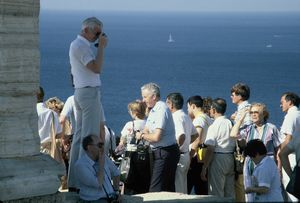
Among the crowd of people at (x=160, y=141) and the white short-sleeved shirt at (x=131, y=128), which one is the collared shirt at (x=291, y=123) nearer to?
the crowd of people at (x=160, y=141)

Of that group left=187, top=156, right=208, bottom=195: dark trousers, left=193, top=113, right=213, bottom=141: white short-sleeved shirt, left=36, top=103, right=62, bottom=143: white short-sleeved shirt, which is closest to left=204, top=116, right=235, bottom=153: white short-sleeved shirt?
left=193, top=113, right=213, bottom=141: white short-sleeved shirt

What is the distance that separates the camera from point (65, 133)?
10.7 m

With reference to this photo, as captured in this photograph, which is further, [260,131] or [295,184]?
[260,131]

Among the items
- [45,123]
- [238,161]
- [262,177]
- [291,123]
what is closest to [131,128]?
[45,123]

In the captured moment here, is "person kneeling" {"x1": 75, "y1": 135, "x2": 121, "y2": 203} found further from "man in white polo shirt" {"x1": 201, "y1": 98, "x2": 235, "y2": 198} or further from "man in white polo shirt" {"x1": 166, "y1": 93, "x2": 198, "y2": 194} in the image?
"man in white polo shirt" {"x1": 201, "y1": 98, "x2": 235, "y2": 198}

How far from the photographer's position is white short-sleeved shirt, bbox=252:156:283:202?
8812 mm

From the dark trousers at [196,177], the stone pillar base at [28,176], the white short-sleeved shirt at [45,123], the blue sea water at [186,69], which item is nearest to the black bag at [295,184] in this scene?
Answer: the stone pillar base at [28,176]

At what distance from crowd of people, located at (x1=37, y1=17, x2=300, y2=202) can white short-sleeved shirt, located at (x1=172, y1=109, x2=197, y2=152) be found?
0.4 inches

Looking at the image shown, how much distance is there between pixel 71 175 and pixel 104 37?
1366 millimetres

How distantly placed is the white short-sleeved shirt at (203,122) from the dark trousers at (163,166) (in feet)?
2.76

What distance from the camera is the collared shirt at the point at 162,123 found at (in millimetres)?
9938

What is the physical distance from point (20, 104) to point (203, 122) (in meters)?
3.28

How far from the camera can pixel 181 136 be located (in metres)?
10.4

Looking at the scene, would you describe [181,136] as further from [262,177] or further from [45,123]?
[262,177]
